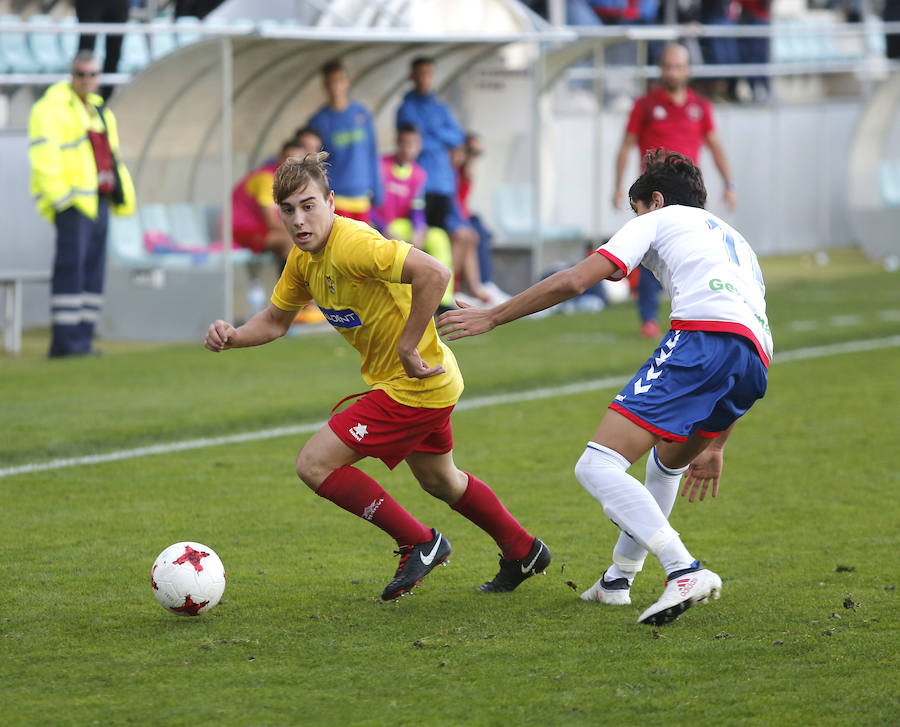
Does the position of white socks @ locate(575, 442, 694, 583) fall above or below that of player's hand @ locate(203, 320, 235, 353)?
below

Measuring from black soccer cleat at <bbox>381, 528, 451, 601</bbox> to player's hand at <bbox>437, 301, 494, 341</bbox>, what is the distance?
3.19 ft

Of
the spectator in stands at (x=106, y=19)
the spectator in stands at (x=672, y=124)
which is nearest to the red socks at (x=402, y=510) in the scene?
the spectator in stands at (x=672, y=124)

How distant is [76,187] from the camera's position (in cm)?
1120

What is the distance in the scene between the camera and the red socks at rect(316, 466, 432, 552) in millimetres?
4797

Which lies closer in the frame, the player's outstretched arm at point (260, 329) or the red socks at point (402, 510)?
the red socks at point (402, 510)

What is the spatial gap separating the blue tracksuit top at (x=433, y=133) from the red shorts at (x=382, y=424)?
31.2ft

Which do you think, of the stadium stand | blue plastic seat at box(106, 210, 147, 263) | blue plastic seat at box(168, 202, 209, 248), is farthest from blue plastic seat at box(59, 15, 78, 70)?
blue plastic seat at box(106, 210, 147, 263)

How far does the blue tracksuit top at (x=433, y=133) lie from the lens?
46.3 feet

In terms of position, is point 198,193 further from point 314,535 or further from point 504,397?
point 314,535

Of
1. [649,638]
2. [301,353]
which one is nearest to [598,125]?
[301,353]

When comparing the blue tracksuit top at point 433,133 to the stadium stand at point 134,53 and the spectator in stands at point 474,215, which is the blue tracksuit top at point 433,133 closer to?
the spectator in stands at point 474,215

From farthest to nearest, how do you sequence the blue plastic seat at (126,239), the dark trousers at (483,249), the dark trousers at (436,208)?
the dark trousers at (483,249) < the dark trousers at (436,208) < the blue plastic seat at (126,239)

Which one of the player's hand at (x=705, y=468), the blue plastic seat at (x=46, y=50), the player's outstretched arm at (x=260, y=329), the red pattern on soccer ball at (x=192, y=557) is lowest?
the blue plastic seat at (x=46, y=50)

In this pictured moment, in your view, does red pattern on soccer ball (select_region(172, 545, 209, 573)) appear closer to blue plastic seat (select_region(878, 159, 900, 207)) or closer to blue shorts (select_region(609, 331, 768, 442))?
blue shorts (select_region(609, 331, 768, 442))
